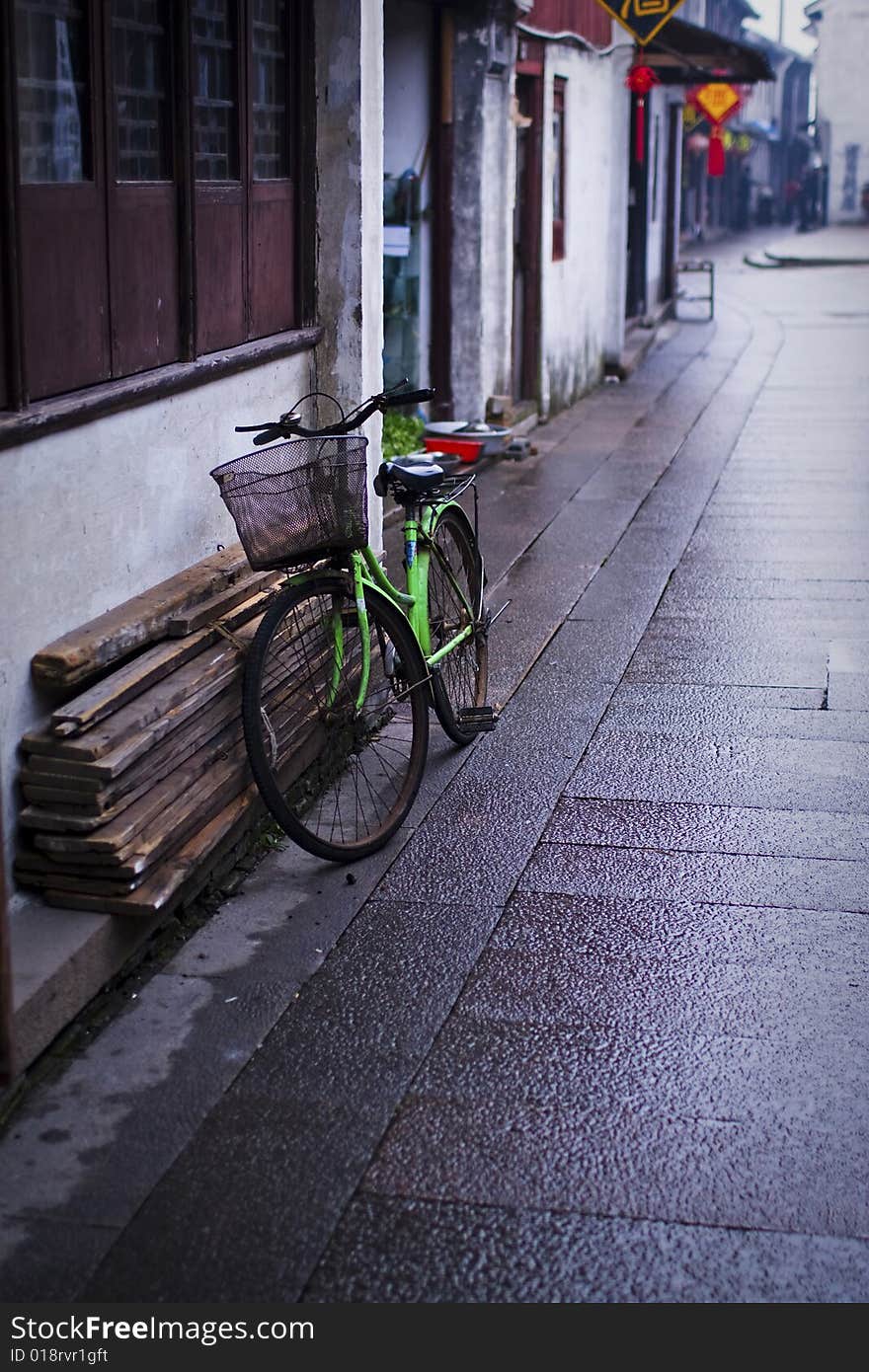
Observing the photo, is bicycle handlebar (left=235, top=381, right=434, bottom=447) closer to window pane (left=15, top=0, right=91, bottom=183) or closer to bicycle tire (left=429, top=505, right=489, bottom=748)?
bicycle tire (left=429, top=505, right=489, bottom=748)

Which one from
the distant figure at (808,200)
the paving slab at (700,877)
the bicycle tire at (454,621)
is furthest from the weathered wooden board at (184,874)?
the distant figure at (808,200)

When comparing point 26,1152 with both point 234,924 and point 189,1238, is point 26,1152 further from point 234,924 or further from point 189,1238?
point 234,924

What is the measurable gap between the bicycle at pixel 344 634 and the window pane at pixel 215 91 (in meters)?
1.00

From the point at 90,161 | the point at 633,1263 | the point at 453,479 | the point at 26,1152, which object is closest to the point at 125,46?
the point at 90,161

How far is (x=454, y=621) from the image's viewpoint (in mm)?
6723

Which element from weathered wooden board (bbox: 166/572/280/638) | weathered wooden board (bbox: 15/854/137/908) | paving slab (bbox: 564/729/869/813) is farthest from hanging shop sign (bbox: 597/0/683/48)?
weathered wooden board (bbox: 15/854/137/908)

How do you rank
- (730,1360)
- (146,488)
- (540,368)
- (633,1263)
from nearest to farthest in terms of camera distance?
(730,1360) → (633,1263) → (146,488) → (540,368)

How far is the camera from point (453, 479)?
645cm

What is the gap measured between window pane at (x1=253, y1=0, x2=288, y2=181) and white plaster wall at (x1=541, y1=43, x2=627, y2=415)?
8.48m

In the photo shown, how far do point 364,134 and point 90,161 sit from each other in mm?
2041

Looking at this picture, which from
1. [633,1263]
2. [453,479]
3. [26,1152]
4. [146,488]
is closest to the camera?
[633,1263]

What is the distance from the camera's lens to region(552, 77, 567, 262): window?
15.6 meters

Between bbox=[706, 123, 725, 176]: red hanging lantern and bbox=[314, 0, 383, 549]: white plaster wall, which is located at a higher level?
bbox=[706, 123, 725, 176]: red hanging lantern

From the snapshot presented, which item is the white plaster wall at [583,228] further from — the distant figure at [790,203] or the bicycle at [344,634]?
the distant figure at [790,203]
